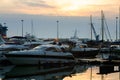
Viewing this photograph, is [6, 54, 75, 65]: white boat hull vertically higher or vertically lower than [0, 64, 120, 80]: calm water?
higher

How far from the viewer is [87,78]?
37781 mm

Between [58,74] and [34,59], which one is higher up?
[34,59]

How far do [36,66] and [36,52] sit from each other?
2.46 m

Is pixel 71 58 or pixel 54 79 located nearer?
pixel 54 79

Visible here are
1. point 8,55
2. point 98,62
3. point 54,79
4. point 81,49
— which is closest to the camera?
point 54,79

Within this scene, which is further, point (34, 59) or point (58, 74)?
point (34, 59)

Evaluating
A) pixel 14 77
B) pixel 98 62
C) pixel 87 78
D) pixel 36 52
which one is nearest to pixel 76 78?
pixel 87 78

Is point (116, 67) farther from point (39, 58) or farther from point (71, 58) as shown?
point (39, 58)

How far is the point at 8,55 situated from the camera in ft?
160

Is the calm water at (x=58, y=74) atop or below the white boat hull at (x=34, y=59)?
below

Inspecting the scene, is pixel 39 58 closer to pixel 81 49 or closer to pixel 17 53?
pixel 17 53

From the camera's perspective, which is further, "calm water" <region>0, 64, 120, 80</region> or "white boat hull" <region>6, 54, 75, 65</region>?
"white boat hull" <region>6, 54, 75, 65</region>

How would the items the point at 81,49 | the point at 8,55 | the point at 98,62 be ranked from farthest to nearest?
the point at 81,49 < the point at 98,62 < the point at 8,55

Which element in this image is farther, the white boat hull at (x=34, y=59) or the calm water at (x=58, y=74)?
the white boat hull at (x=34, y=59)
